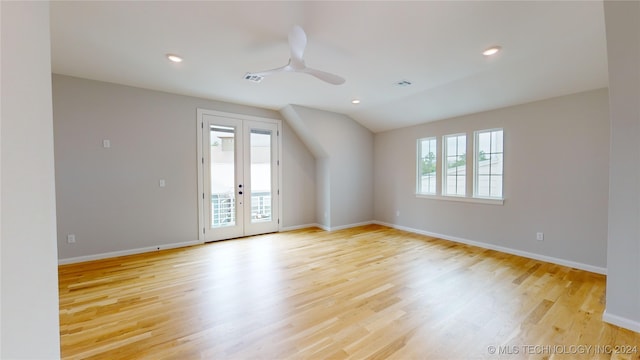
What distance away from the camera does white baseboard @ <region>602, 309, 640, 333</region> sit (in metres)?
2.08

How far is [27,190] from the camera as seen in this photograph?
82 centimetres

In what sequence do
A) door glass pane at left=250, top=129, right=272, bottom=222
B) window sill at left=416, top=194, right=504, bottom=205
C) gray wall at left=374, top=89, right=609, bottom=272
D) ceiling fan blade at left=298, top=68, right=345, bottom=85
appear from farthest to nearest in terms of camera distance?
door glass pane at left=250, top=129, right=272, bottom=222 < window sill at left=416, top=194, right=504, bottom=205 < gray wall at left=374, top=89, right=609, bottom=272 < ceiling fan blade at left=298, top=68, right=345, bottom=85

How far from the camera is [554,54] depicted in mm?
2723

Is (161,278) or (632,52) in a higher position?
(632,52)

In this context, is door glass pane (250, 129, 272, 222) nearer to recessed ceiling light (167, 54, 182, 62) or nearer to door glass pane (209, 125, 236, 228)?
door glass pane (209, 125, 236, 228)

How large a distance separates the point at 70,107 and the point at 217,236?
2862mm

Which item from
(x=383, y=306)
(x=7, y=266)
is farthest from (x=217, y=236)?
(x=7, y=266)

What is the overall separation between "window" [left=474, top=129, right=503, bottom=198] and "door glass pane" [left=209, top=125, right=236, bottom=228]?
4.47 meters

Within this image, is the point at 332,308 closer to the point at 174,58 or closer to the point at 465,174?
the point at 174,58

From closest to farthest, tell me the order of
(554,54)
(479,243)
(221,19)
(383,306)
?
(221,19)
(383,306)
(554,54)
(479,243)

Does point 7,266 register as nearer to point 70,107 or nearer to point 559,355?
point 559,355

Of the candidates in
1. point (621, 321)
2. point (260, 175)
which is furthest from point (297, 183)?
point (621, 321)

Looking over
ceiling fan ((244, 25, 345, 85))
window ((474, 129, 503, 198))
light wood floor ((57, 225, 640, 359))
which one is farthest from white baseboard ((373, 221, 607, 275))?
ceiling fan ((244, 25, 345, 85))

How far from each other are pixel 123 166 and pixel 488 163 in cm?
594
